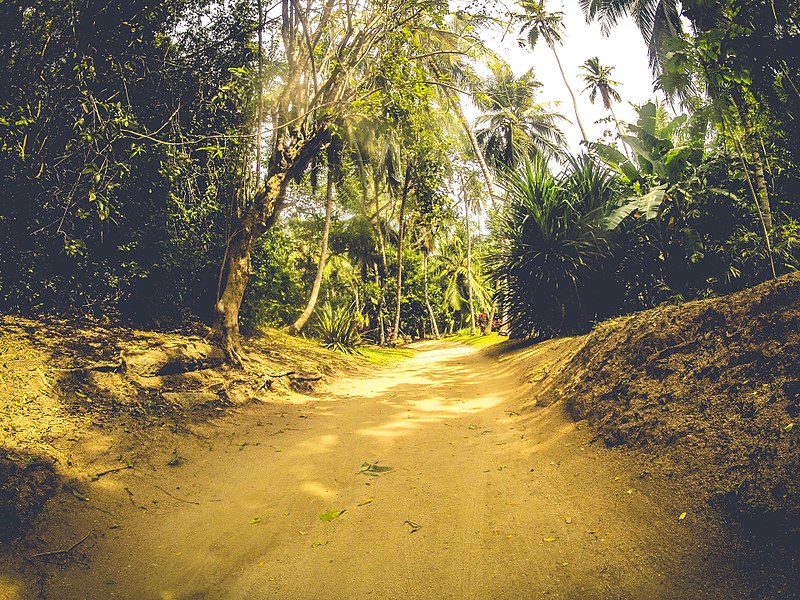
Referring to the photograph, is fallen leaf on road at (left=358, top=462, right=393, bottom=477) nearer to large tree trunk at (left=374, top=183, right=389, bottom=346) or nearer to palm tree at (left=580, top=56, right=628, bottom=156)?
large tree trunk at (left=374, top=183, right=389, bottom=346)

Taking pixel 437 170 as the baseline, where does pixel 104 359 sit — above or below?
below

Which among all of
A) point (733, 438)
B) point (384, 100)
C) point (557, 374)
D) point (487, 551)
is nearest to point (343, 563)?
point (487, 551)

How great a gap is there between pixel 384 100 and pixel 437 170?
9.30 m

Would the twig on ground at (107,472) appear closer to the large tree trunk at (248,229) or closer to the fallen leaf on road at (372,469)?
the fallen leaf on road at (372,469)

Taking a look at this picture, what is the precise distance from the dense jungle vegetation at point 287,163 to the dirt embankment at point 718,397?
3.99ft

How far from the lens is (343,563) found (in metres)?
2.34

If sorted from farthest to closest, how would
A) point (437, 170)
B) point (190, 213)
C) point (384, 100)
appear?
point (437, 170) → point (384, 100) → point (190, 213)

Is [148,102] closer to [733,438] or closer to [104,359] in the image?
[104,359]

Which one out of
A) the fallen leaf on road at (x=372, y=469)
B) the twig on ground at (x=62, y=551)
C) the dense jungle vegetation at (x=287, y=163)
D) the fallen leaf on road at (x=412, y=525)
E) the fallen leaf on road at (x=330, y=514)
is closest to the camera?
the twig on ground at (x=62, y=551)

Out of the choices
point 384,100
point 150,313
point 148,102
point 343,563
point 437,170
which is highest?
point 437,170

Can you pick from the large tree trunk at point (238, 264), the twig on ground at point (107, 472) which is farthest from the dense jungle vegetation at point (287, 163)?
the twig on ground at point (107, 472)

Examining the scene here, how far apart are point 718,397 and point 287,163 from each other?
7.09m

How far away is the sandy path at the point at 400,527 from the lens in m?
2.05

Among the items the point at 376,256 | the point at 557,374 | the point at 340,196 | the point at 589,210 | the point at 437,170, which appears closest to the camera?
the point at 557,374
